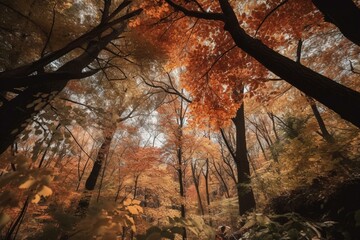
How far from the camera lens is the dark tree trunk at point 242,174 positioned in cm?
697

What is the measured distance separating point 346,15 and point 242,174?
601 cm

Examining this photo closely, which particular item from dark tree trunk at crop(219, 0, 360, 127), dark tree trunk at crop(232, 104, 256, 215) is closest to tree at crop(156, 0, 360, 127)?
dark tree trunk at crop(219, 0, 360, 127)

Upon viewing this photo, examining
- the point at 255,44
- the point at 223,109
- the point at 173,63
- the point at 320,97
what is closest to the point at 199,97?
the point at 223,109

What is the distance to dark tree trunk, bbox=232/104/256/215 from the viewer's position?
697 cm

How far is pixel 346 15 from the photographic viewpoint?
7.94ft

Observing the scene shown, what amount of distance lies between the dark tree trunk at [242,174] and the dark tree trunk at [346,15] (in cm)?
495

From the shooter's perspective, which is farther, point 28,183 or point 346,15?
point 346,15

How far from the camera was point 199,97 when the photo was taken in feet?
18.5

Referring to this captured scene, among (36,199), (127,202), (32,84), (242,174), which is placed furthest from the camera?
(242,174)

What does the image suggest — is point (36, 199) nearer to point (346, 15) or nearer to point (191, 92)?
point (346, 15)

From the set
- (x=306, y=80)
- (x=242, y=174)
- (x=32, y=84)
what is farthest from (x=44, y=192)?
(x=242, y=174)

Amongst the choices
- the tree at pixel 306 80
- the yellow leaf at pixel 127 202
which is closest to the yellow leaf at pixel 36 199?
the yellow leaf at pixel 127 202

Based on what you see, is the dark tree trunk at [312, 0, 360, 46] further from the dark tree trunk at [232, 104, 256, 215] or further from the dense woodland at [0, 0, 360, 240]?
the dark tree trunk at [232, 104, 256, 215]

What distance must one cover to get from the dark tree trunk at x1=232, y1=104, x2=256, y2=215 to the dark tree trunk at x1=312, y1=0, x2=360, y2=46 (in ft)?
16.2
